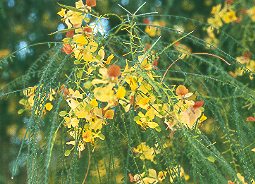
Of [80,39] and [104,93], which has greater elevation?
[80,39]

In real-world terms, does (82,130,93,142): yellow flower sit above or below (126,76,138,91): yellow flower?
below

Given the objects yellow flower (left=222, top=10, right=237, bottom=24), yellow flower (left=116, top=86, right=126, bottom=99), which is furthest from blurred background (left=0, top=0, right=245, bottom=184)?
yellow flower (left=116, top=86, right=126, bottom=99)

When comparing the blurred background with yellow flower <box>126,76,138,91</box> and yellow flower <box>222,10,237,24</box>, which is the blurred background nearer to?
yellow flower <box>222,10,237,24</box>

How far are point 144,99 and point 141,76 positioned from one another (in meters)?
0.03

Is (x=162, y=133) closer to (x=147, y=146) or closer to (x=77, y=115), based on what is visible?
(x=147, y=146)

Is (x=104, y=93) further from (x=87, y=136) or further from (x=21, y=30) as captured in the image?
(x=21, y=30)

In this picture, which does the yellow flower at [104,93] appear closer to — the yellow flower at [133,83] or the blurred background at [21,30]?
the yellow flower at [133,83]

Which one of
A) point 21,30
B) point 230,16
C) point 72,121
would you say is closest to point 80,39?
point 72,121

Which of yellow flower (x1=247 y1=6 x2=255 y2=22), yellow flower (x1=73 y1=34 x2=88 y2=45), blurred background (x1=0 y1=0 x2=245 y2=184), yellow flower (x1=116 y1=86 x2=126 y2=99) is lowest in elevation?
yellow flower (x1=116 y1=86 x2=126 y2=99)

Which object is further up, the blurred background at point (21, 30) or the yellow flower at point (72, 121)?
the blurred background at point (21, 30)

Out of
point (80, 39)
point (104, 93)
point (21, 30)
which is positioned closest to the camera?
point (104, 93)

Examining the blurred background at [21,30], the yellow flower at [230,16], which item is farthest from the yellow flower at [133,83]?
the blurred background at [21,30]

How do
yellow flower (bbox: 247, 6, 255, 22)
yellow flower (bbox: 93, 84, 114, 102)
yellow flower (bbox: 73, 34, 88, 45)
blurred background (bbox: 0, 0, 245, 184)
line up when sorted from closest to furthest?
yellow flower (bbox: 93, 84, 114, 102), yellow flower (bbox: 73, 34, 88, 45), yellow flower (bbox: 247, 6, 255, 22), blurred background (bbox: 0, 0, 245, 184)

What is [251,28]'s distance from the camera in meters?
1.71
